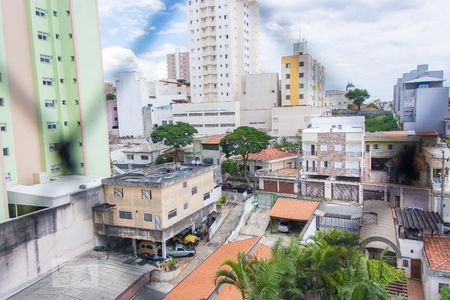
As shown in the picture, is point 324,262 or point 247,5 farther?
point 247,5

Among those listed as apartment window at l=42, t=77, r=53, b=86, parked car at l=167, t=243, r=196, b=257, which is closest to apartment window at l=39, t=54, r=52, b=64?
apartment window at l=42, t=77, r=53, b=86

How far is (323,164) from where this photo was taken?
872 cm

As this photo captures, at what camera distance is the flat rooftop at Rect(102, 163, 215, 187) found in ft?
19.5

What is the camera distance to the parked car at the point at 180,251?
6137 millimetres

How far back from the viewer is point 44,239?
522 cm

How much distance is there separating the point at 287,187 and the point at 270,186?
0.48 m

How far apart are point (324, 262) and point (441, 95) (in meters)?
1.54

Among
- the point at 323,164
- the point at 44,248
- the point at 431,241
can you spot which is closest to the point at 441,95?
the point at 431,241

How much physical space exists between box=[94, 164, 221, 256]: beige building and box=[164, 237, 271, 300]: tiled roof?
1224 mm

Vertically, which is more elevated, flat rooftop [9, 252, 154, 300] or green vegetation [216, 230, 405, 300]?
green vegetation [216, 230, 405, 300]

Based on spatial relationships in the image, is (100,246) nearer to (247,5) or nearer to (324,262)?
(324,262)

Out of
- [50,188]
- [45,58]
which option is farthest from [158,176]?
[45,58]

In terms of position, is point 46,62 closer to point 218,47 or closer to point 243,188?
point 243,188

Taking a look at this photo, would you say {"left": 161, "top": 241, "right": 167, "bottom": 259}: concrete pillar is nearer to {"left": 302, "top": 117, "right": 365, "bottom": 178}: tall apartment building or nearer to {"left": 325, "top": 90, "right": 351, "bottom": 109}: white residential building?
{"left": 302, "top": 117, "right": 365, "bottom": 178}: tall apartment building
